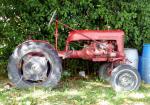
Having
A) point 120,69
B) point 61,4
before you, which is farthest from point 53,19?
point 120,69

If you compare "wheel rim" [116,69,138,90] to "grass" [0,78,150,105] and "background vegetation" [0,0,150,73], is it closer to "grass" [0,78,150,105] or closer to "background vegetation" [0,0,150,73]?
"grass" [0,78,150,105]

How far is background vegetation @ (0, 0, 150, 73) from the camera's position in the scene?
803cm

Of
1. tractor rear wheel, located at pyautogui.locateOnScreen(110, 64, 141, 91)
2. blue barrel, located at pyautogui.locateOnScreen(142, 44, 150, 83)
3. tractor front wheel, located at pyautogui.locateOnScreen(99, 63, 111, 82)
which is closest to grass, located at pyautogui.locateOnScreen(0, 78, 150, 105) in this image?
tractor rear wheel, located at pyautogui.locateOnScreen(110, 64, 141, 91)

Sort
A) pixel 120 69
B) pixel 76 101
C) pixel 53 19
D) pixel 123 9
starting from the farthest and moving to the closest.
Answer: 1. pixel 123 9
2. pixel 53 19
3. pixel 120 69
4. pixel 76 101

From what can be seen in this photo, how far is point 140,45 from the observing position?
8.56m

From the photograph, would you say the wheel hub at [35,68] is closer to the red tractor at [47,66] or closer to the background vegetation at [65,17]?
the red tractor at [47,66]

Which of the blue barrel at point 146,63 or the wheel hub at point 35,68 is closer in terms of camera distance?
the wheel hub at point 35,68

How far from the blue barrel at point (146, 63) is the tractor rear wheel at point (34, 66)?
6.68 feet

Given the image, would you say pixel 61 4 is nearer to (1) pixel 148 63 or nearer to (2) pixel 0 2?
(2) pixel 0 2

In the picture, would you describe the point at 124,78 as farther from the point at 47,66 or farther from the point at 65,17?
the point at 65,17

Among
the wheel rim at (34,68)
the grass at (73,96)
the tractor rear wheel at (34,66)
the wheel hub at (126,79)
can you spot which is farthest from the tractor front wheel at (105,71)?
the wheel rim at (34,68)

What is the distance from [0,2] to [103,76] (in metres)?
2.61

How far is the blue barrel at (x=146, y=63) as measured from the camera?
8.04 metres

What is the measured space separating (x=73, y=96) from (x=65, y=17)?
2.02 m
